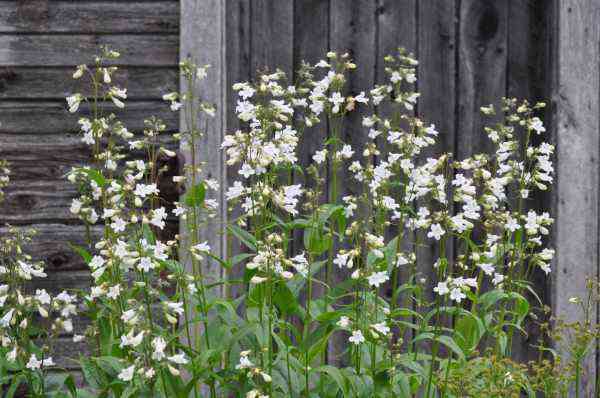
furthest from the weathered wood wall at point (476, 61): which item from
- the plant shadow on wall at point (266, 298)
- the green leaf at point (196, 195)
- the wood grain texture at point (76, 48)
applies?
the green leaf at point (196, 195)

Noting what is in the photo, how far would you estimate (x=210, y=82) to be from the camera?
404cm

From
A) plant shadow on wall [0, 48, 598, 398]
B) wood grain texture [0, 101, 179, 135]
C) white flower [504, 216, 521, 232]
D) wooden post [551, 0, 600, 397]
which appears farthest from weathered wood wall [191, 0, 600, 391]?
white flower [504, 216, 521, 232]

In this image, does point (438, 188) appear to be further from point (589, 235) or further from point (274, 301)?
point (589, 235)

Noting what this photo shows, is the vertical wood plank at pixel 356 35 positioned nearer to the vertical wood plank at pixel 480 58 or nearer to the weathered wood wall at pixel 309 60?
the weathered wood wall at pixel 309 60

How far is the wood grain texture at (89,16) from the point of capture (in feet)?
13.3

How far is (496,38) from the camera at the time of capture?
4414 mm

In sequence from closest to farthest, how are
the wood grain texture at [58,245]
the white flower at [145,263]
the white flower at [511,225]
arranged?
the white flower at [145,263] < the white flower at [511,225] < the wood grain texture at [58,245]

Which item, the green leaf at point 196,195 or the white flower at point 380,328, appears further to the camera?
the green leaf at point 196,195

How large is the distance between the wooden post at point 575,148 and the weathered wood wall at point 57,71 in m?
1.67

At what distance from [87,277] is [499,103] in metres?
1.97

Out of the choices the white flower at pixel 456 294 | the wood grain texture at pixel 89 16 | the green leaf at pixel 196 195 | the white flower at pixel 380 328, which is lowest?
the white flower at pixel 380 328

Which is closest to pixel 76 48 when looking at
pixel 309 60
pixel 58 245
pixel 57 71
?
pixel 57 71

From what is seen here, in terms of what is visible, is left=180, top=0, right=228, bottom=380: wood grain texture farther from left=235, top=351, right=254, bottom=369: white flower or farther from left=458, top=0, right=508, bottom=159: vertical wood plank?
left=235, top=351, right=254, bottom=369: white flower

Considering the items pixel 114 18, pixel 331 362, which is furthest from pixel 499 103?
pixel 114 18
